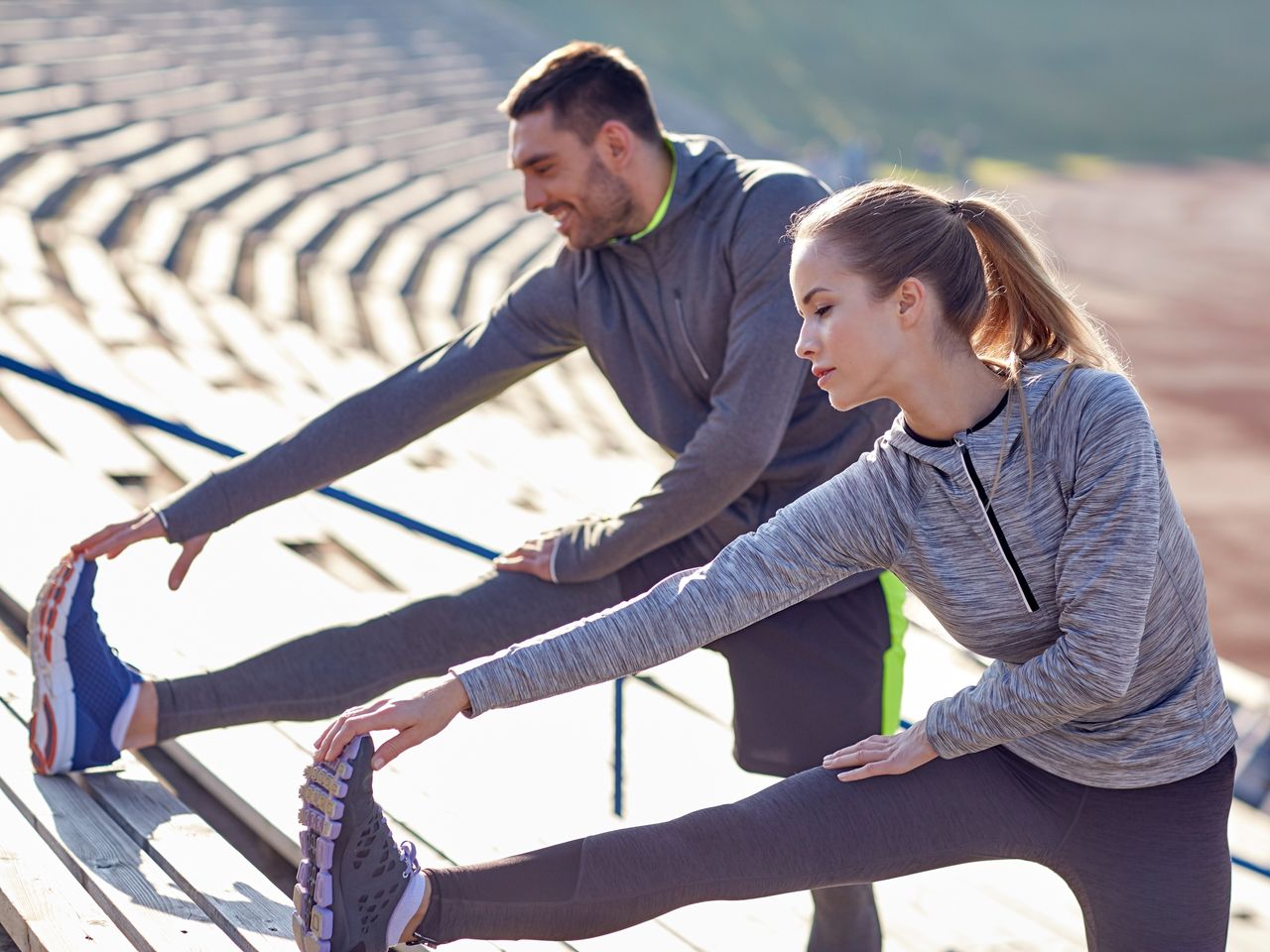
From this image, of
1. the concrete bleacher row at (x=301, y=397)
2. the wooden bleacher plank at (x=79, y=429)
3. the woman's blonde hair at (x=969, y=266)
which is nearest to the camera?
the woman's blonde hair at (x=969, y=266)

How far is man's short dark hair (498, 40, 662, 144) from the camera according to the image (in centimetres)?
277

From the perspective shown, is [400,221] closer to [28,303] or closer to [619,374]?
[28,303]

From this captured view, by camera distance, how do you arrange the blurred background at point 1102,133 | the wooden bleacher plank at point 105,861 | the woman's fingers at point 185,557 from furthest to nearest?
1. the blurred background at point 1102,133
2. the woman's fingers at point 185,557
3. the wooden bleacher plank at point 105,861

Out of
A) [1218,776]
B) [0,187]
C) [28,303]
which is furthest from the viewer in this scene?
[0,187]

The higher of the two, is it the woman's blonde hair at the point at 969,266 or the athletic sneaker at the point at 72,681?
the woman's blonde hair at the point at 969,266

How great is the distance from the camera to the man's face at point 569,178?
2.78m

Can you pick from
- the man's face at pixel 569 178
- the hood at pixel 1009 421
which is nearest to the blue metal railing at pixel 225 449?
the man's face at pixel 569 178

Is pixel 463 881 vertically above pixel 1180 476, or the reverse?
pixel 1180 476

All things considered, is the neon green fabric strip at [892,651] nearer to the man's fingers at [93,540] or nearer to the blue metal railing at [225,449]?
the blue metal railing at [225,449]

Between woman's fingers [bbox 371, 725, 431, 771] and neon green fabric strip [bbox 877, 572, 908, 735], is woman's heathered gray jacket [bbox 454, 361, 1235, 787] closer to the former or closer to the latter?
woman's fingers [bbox 371, 725, 431, 771]

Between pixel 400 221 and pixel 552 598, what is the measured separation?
8637 mm

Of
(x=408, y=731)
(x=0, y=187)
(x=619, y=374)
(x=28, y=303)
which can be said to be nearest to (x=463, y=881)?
(x=408, y=731)

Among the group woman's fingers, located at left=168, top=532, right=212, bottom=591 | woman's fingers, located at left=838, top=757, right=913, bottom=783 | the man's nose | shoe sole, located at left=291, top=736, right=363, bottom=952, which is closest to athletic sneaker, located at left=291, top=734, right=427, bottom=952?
shoe sole, located at left=291, top=736, right=363, bottom=952

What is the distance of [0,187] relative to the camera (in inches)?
322
